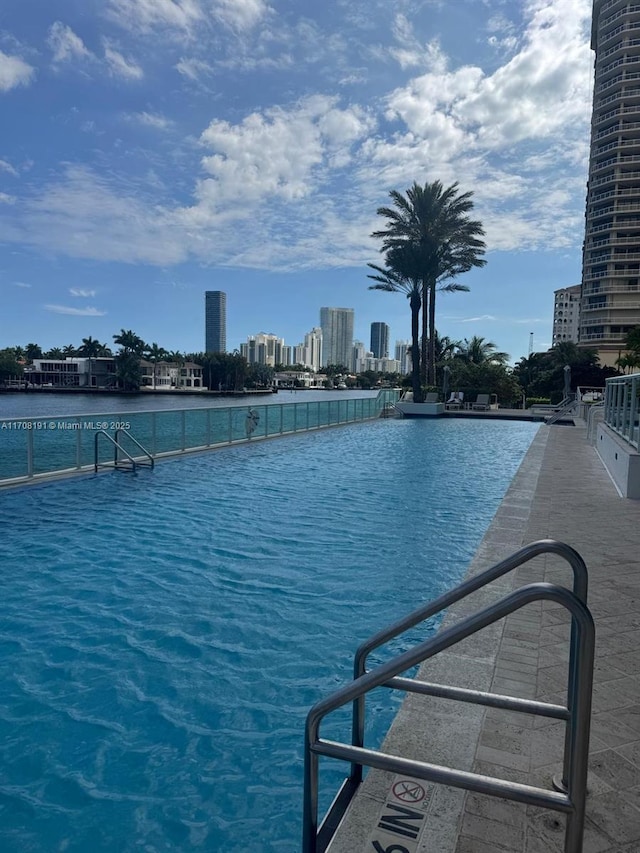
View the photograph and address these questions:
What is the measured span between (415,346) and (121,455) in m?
23.2

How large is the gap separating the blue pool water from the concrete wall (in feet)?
6.79

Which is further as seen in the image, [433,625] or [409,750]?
[433,625]

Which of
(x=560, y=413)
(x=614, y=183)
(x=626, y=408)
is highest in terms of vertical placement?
(x=614, y=183)

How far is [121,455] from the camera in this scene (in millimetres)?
12141

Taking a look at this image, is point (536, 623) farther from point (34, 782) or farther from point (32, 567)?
point (32, 567)

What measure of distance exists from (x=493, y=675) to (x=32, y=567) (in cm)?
486

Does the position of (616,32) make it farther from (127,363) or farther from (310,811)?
(127,363)

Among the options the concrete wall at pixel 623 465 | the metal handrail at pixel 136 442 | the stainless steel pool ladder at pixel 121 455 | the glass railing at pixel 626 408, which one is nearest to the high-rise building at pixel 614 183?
the glass railing at pixel 626 408

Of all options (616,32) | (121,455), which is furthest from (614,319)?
(121,455)

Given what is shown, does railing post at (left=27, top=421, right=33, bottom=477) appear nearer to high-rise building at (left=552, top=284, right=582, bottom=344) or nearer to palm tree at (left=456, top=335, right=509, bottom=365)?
palm tree at (left=456, top=335, right=509, bottom=365)

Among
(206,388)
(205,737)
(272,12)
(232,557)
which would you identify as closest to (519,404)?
(272,12)

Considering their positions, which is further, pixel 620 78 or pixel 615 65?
pixel 615 65

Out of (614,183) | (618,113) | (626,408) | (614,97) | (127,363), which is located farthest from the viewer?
(127,363)

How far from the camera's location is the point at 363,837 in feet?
6.75
